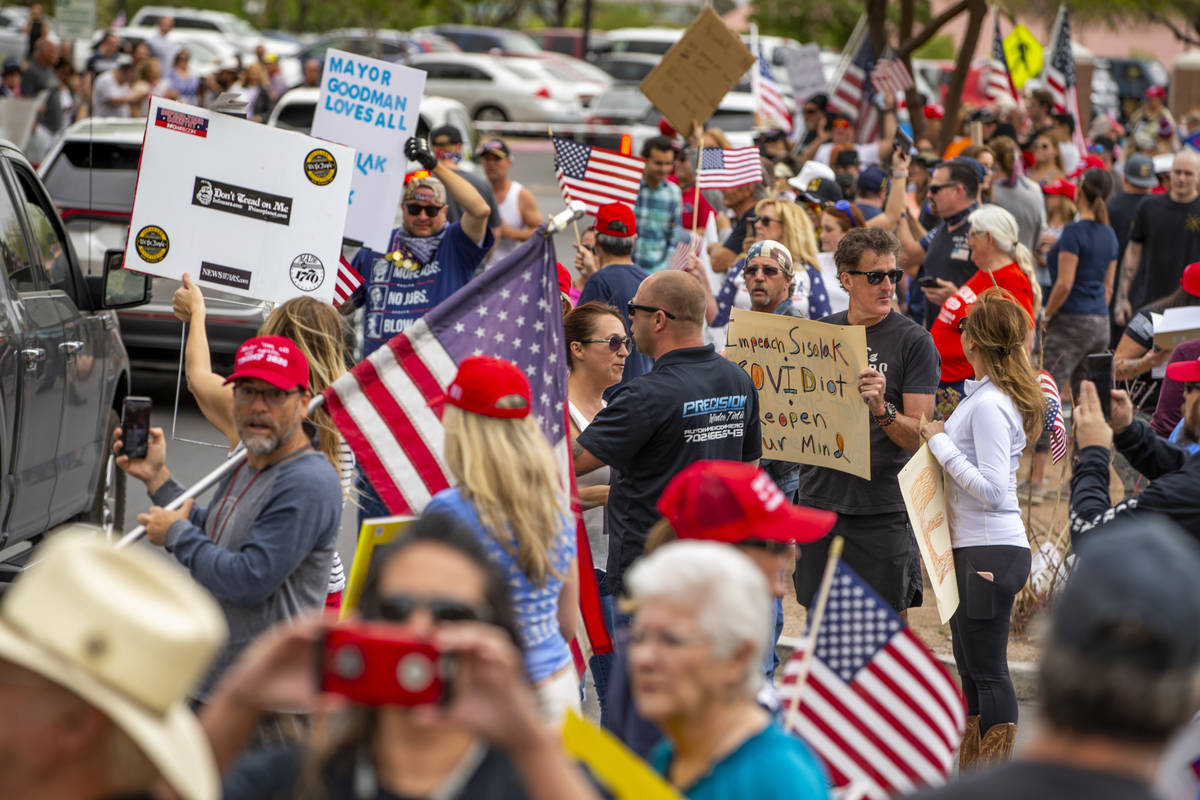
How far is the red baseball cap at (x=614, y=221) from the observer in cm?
845

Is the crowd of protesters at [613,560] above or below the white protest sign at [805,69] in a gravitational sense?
above

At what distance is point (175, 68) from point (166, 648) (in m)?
24.1

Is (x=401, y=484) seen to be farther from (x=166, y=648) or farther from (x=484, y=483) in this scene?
(x=166, y=648)

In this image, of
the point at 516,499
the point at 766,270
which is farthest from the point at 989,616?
the point at 516,499

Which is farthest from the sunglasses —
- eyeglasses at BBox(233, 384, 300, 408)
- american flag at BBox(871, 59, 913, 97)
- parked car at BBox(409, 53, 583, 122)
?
parked car at BBox(409, 53, 583, 122)

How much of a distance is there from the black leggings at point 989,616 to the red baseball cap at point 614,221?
319 cm

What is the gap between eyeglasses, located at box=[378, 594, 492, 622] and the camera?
8.41 ft

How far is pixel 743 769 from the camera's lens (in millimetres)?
2836

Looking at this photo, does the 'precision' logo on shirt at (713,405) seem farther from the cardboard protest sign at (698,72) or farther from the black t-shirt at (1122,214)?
the black t-shirt at (1122,214)

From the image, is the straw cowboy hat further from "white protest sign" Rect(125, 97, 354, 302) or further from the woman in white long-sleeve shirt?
"white protest sign" Rect(125, 97, 354, 302)

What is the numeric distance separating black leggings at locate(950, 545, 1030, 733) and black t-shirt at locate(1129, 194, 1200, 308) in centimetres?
669

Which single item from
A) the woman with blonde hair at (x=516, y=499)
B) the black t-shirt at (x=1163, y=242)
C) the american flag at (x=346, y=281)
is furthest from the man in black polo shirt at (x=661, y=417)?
the black t-shirt at (x=1163, y=242)

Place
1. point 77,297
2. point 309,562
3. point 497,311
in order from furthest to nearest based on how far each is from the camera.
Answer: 1. point 77,297
2. point 497,311
3. point 309,562

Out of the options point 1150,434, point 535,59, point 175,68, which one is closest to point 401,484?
point 1150,434
